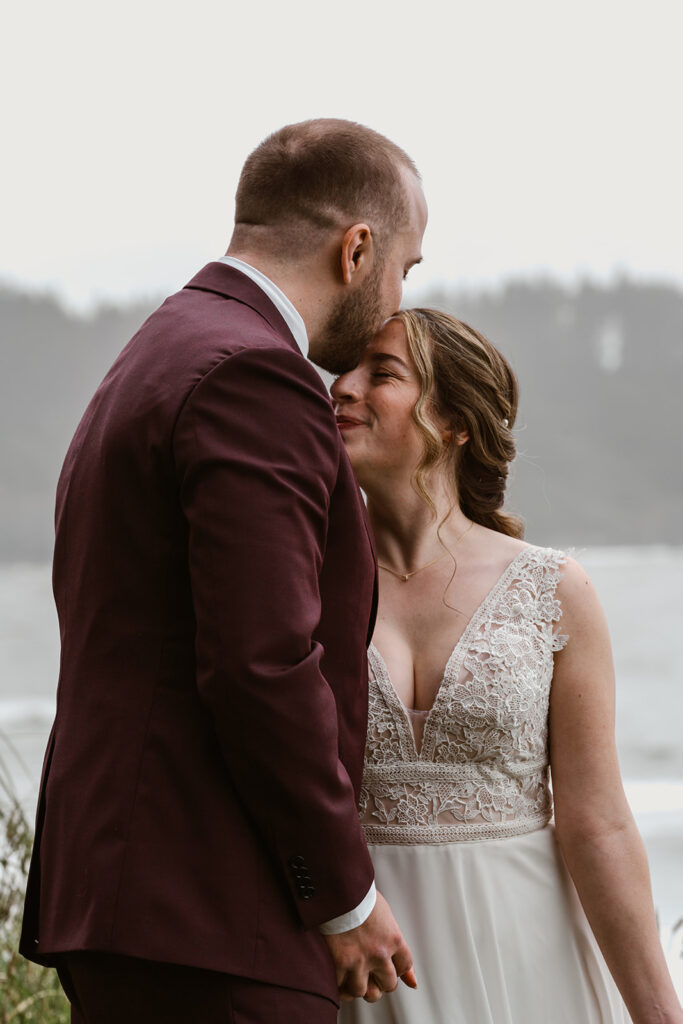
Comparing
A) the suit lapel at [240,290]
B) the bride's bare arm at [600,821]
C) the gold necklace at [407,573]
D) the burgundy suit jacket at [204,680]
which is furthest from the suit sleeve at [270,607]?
the gold necklace at [407,573]

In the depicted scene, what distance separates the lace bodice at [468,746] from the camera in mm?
1945

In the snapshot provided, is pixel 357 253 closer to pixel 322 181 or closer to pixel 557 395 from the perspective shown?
Result: pixel 322 181

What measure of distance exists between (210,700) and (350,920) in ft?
1.17

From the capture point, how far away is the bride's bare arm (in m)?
1.88

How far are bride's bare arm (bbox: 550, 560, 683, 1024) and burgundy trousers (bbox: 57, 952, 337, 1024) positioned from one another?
0.65 m

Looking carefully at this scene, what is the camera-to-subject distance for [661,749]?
635 inches

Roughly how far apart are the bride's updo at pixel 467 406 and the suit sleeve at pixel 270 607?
785mm

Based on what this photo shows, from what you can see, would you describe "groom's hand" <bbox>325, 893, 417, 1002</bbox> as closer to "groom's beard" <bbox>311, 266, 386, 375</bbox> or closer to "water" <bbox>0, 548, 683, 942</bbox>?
"groom's beard" <bbox>311, 266, 386, 375</bbox>

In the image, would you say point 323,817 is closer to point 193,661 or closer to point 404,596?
point 193,661

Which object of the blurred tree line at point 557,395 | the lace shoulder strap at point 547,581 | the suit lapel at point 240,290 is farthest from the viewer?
the blurred tree line at point 557,395

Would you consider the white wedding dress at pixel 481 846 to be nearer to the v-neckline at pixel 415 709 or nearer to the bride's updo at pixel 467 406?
the v-neckline at pixel 415 709

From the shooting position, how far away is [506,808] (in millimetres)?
1988

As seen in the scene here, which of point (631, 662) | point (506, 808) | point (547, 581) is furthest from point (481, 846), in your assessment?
point (631, 662)

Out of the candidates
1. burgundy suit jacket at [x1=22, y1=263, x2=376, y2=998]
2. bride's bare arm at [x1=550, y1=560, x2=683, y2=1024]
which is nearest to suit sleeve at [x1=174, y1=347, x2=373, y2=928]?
burgundy suit jacket at [x1=22, y1=263, x2=376, y2=998]
